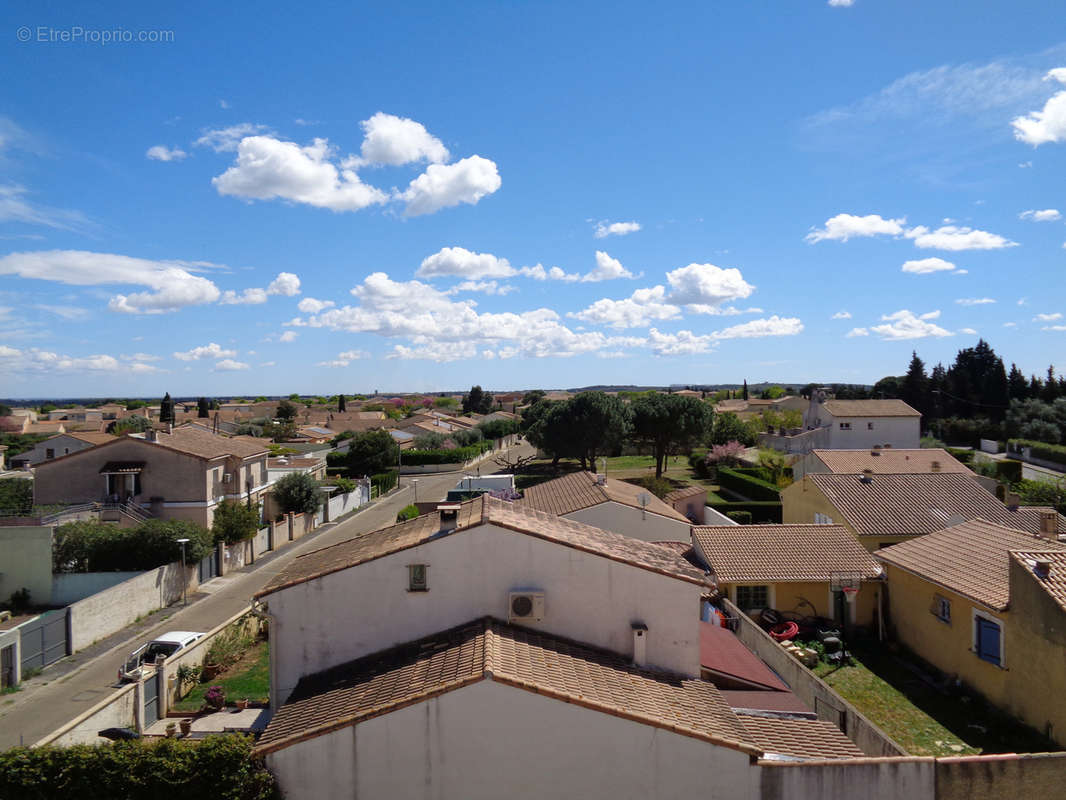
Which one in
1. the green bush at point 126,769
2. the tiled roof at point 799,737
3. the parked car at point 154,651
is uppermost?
the green bush at point 126,769

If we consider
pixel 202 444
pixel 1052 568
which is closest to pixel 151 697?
pixel 1052 568

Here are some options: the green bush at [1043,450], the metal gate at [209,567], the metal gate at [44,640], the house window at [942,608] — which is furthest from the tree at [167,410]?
the green bush at [1043,450]

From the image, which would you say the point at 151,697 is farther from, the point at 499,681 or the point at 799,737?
the point at 799,737

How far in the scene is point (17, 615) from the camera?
2291cm

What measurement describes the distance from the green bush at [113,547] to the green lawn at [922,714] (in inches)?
930

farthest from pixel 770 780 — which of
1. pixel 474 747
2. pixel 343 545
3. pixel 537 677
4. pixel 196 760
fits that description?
pixel 343 545

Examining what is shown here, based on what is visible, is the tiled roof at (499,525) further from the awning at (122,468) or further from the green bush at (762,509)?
the green bush at (762,509)

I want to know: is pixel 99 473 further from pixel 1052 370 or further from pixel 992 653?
pixel 1052 370

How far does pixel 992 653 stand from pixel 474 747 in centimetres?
1395

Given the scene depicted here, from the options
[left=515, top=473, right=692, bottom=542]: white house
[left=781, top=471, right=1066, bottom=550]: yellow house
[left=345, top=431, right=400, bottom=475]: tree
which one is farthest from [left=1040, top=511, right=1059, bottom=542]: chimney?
[left=345, top=431, right=400, bottom=475]: tree

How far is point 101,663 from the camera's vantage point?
768 inches

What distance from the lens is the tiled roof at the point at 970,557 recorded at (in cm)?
1639

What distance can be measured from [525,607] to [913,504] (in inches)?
885

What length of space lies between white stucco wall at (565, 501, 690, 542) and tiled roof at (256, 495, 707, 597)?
984 cm
